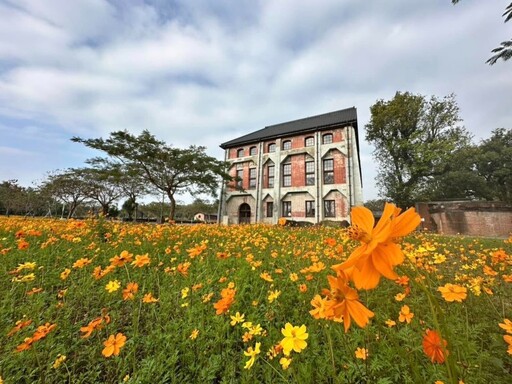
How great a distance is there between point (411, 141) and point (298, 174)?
10.2m

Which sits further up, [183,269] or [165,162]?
[165,162]

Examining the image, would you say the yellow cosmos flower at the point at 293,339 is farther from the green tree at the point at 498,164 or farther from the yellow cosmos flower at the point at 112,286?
the green tree at the point at 498,164

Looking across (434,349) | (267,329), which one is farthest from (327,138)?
(434,349)

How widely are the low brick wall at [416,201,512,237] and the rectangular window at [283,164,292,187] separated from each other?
1062cm

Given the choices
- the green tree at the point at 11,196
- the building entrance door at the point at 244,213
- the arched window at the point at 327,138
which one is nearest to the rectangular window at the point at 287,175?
the arched window at the point at 327,138

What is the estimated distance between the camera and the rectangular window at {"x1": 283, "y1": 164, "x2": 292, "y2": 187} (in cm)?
2278

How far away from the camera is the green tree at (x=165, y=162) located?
16.2m

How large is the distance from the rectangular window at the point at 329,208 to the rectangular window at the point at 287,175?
3955 millimetres

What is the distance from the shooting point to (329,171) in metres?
20.9

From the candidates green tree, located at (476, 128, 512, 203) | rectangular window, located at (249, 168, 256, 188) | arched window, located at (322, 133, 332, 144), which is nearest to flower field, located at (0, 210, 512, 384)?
arched window, located at (322, 133, 332, 144)

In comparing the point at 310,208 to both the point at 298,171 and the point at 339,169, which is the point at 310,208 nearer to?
the point at 298,171

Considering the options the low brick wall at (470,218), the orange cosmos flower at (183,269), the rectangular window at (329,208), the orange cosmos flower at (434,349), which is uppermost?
the rectangular window at (329,208)

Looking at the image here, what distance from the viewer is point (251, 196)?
24.1 m

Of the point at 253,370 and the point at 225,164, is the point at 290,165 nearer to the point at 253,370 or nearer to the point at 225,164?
the point at 225,164
